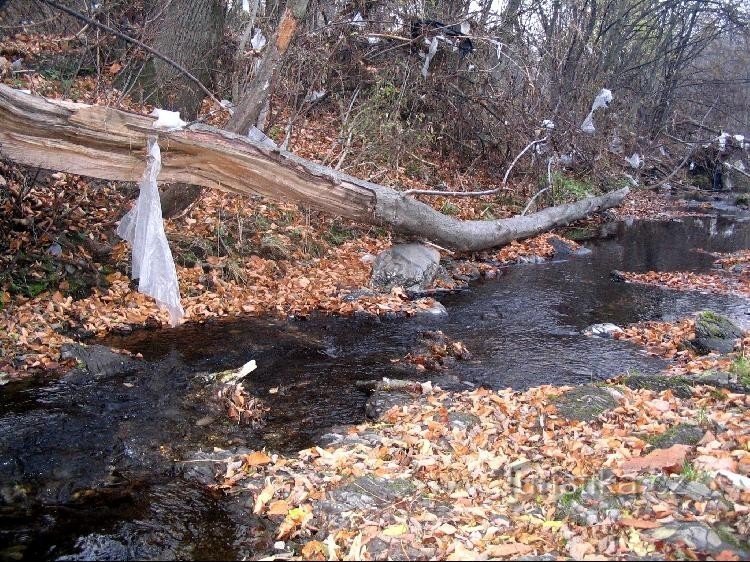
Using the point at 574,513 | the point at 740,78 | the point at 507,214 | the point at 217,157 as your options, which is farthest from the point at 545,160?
the point at 740,78

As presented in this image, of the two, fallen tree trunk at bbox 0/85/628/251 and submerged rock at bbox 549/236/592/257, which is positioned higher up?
fallen tree trunk at bbox 0/85/628/251

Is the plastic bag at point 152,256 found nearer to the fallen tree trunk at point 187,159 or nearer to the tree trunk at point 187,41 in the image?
the fallen tree trunk at point 187,159

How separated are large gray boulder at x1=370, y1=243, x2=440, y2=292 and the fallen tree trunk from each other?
0.88 ft

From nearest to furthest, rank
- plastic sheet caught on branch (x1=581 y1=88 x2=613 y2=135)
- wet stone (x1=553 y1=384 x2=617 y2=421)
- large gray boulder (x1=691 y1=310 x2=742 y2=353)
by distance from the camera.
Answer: wet stone (x1=553 y1=384 x2=617 y2=421)
large gray boulder (x1=691 y1=310 x2=742 y2=353)
plastic sheet caught on branch (x1=581 y1=88 x2=613 y2=135)

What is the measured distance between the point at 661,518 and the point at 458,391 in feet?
8.23

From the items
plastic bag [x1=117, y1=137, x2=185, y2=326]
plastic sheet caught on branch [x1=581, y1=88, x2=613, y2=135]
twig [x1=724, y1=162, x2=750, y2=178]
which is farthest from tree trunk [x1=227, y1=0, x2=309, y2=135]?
twig [x1=724, y1=162, x2=750, y2=178]

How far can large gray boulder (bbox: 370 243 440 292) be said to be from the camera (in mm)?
8125

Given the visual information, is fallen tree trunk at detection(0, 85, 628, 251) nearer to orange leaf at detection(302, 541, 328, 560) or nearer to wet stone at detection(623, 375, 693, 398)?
wet stone at detection(623, 375, 693, 398)

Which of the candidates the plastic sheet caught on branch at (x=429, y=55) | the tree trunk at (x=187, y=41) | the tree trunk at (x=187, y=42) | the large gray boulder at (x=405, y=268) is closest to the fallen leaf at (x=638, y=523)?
the large gray boulder at (x=405, y=268)

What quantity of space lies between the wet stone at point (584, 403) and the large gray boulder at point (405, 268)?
3.81 meters

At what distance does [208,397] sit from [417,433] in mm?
1716

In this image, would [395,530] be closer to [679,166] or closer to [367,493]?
[367,493]

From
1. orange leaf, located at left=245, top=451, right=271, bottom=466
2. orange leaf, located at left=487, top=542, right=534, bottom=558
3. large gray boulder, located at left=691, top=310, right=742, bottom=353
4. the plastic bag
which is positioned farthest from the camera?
large gray boulder, located at left=691, top=310, right=742, bottom=353

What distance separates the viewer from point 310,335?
255 inches
